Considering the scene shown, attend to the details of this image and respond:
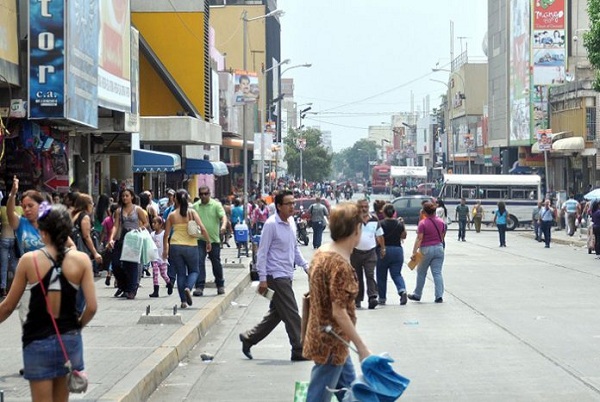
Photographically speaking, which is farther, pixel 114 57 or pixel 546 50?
pixel 546 50

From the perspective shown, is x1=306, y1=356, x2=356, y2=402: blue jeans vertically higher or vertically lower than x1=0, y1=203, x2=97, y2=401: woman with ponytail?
lower

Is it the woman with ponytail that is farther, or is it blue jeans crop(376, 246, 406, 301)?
blue jeans crop(376, 246, 406, 301)

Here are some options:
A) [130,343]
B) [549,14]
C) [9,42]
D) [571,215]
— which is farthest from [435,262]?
[549,14]

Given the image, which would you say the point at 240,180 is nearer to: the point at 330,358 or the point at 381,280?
the point at 381,280

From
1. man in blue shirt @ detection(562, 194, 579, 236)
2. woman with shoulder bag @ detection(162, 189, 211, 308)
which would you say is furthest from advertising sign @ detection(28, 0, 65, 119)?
man in blue shirt @ detection(562, 194, 579, 236)

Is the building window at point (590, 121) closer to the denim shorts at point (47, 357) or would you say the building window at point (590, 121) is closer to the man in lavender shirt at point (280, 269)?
the man in lavender shirt at point (280, 269)

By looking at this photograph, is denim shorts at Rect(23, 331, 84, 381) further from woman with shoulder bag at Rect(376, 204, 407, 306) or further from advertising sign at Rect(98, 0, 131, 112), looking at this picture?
advertising sign at Rect(98, 0, 131, 112)

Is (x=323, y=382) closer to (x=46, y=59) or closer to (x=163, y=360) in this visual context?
(x=163, y=360)

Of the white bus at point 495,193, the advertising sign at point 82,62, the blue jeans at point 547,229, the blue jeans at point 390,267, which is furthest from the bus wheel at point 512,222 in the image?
the blue jeans at point 390,267

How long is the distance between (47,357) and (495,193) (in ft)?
182

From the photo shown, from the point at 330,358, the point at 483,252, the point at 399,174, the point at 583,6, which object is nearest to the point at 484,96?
the point at 399,174

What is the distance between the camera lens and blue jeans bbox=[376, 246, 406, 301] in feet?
66.2

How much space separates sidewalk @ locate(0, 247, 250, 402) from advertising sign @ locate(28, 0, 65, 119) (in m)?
3.22

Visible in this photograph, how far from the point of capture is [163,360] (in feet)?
39.9
